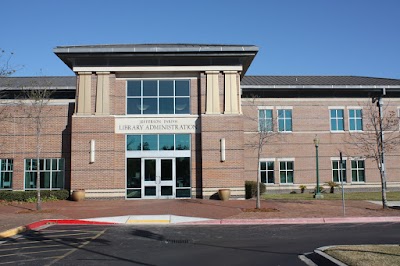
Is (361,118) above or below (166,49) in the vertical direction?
below

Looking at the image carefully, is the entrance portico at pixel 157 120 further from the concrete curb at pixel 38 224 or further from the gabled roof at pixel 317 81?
the gabled roof at pixel 317 81

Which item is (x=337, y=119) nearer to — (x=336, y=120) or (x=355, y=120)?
(x=336, y=120)

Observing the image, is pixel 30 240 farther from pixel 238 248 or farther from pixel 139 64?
pixel 139 64

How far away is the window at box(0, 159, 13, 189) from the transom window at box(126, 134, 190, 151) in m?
7.78

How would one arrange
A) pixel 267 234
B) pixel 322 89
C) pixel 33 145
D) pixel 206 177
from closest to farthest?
1. pixel 267 234
2. pixel 206 177
3. pixel 33 145
4. pixel 322 89

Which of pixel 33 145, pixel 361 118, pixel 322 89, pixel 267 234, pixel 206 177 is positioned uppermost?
pixel 322 89

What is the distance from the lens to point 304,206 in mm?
21016

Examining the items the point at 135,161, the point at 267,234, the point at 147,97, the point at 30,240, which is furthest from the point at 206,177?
the point at 30,240

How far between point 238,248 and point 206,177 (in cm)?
1302

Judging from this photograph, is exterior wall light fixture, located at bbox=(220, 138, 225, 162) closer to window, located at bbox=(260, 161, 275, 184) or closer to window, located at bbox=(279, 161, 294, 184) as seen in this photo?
window, located at bbox=(260, 161, 275, 184)

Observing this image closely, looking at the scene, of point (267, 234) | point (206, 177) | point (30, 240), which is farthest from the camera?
point (206, 177)

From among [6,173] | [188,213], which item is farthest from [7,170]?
[188,213]

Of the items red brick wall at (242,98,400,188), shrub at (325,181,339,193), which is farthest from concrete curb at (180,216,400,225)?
red brick wall at (242,98,400,188)

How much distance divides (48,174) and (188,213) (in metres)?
11.5
